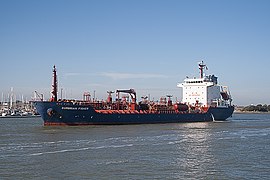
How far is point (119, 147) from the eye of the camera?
79.8ft

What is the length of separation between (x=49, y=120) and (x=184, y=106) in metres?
25.1

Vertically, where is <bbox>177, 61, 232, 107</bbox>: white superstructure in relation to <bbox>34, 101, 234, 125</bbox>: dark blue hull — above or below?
above

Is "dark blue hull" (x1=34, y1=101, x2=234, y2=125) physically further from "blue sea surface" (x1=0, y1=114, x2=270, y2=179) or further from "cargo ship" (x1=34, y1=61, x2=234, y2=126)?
"blue sea surface" (x1=0, y1=114, x2=270, y2=179)

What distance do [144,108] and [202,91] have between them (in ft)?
48.4

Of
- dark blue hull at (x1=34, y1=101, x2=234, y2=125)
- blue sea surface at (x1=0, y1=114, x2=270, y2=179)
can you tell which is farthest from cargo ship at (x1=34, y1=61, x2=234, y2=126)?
blue sea surface at (x1=0, y1=114, x2=270, y2=179)

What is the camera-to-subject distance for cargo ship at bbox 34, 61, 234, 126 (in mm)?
41375

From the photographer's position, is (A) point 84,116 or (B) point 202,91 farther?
(B) point 202,91

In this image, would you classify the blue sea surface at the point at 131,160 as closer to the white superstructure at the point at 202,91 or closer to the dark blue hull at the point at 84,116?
the dark blue hull at the point at 84,116

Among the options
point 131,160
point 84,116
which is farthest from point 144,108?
point 131,160

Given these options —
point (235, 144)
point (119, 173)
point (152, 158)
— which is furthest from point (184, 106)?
point (119, 173)

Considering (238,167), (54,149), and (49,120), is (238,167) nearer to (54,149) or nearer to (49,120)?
(54,149)

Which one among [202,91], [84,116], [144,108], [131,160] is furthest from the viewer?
[202,91]

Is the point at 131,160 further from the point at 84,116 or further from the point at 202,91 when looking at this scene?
the point at 202,91

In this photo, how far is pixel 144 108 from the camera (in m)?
54.1
